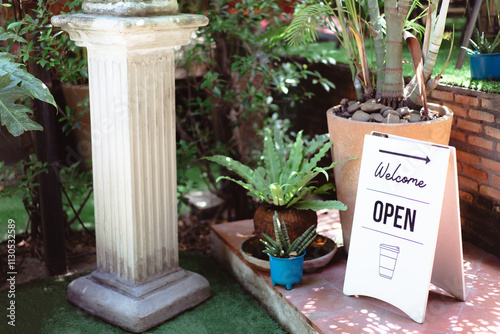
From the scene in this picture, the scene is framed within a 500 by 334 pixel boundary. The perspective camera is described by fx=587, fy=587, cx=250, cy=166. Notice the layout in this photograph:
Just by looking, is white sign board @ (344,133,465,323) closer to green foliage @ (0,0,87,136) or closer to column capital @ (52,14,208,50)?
column capital @ (52,14,208,50)

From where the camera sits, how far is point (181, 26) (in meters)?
2.76

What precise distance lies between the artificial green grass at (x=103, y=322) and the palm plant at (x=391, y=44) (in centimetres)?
136

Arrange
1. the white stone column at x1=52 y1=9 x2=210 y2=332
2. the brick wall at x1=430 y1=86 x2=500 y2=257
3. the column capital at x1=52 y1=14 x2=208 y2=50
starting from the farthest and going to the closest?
1. the brick wall at x1=430 y1=86 x2=500 y2=257
2. the white stone column at x1=52 y1=9 x2=210 y2=332
3. the column capital at x1=52 y1=14 x2=208 y2=50

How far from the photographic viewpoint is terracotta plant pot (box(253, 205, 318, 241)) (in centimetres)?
313

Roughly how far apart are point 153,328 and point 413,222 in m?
1.40

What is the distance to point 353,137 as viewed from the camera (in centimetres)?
309

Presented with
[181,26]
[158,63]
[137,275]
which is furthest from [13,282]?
[181,26]

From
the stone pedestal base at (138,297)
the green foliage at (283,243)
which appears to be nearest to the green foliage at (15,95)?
the stone pedestal base at (138,297)

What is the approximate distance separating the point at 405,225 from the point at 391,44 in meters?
1.03

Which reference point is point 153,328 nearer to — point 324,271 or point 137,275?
point 137,275

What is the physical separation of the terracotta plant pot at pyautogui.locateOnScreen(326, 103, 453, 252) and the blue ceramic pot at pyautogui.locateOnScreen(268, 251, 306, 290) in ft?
1.59

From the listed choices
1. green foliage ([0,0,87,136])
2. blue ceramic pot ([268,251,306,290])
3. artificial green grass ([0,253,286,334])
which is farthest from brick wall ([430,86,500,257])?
green foliage ([0,0,87,136])

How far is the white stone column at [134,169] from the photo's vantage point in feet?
8.88

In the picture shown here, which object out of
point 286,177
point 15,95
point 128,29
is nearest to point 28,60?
point 15,95
